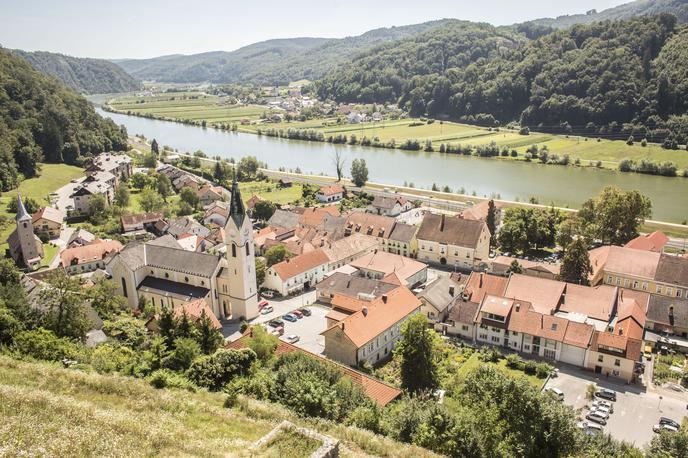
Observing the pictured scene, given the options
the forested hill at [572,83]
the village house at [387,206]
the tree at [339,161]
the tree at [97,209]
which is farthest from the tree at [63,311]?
the forested hill at [572,83]

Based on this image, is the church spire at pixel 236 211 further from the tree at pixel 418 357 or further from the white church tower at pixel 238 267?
the tree at pixel 418 357

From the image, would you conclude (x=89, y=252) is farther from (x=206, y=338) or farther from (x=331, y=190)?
(x=331, y=190)

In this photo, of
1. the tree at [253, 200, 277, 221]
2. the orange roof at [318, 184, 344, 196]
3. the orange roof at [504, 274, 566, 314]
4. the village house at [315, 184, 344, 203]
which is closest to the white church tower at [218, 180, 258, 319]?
the orange roof at [504, 274, 566, 314]

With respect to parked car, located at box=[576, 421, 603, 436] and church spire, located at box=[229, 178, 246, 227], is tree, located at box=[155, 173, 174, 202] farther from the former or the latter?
parked car, located at box=[576, 421, 603, 436]

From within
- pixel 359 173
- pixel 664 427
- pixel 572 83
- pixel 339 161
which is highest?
pixel 572 83

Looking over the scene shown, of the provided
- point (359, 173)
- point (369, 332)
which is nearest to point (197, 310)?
point (369, 332)

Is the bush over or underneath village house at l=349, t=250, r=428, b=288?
over
